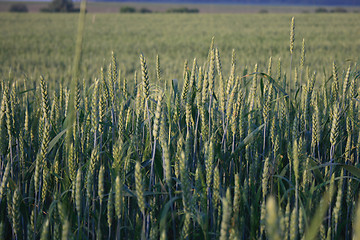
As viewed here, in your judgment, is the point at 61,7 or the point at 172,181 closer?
the point at 172,181

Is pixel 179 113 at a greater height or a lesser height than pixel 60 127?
greater

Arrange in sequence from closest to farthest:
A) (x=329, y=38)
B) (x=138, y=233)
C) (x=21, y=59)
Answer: (x=138, y=233)
(x=21, y=59)
(x=329, y=38)

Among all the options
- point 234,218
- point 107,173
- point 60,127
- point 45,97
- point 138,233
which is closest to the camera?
point 234,218

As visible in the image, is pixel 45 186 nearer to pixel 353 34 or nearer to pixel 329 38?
pixel 329 38

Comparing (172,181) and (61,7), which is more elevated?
(61,7)

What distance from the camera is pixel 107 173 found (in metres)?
1.52

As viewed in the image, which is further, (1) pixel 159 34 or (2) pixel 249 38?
(1) pixel 159 34

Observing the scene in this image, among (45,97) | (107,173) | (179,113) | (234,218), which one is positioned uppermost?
(45,97)

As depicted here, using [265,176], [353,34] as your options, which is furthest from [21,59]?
[353,34]

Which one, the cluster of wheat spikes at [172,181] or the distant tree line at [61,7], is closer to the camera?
the cluster of wheat spikes at [172,181]

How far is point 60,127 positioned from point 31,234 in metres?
0.74

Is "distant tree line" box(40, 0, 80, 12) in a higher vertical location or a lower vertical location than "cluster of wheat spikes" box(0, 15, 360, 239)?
higher

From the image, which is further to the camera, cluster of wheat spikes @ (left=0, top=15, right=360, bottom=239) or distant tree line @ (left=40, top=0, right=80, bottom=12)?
distant tree line @ (left=40, top=0, right=80, bottom=12)

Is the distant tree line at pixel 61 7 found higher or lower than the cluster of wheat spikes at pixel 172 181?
higher
